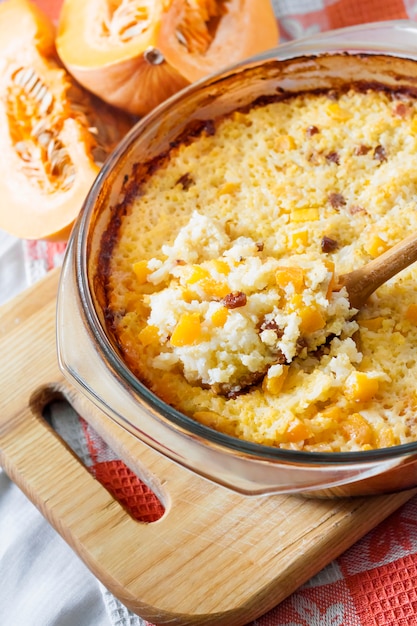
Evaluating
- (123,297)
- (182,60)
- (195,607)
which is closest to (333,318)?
(123,297)

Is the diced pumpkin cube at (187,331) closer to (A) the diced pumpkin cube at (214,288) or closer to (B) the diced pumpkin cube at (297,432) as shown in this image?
(A) the diced pumpkin cube at (214,288)

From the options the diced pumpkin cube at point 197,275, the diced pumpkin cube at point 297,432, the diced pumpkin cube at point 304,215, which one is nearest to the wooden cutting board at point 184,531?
the diced pumpkin cube at point 297,432

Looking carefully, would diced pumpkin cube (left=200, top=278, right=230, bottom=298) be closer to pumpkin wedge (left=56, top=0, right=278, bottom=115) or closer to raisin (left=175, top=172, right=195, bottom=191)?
raisin (left=175, top=172, right=195, bottom=191)

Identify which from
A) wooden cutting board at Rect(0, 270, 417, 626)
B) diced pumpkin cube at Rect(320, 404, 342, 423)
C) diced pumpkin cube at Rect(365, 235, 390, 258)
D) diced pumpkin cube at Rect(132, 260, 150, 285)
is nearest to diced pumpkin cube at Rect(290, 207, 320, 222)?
diced pumpkin cube at Rect(365, 235, 390, 258)

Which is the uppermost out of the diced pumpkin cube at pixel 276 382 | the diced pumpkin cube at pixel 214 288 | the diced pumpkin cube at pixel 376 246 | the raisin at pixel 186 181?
the raisin at pixel 186 181

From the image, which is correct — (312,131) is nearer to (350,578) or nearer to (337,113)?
(337,113)

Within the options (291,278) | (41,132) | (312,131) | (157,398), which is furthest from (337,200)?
(41,132)
